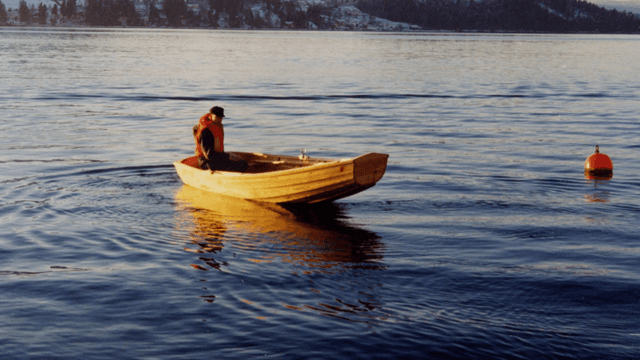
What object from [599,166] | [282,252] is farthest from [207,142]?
[599,166]

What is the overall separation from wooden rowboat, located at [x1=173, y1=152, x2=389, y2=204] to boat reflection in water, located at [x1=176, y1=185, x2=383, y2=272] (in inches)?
12.9

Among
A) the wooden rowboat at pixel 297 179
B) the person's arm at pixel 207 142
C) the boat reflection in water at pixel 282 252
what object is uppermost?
the person's arm at pixel 207 142

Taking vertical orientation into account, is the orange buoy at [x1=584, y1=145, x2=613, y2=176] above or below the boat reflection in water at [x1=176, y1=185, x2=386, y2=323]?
above

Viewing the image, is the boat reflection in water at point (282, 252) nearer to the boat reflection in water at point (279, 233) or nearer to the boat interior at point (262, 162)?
the boat reflection in water at point (279, 233)

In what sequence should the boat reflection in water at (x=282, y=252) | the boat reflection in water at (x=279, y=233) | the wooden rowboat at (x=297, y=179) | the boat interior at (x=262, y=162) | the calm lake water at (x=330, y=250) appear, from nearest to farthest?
Result: 1. the calm lake water at (x=330, y=250)
2. the boat reflection in water at (x=282, y=252)
3. the boat reflection in water at (x=279, y=233)
4. the wooden rowboat at (x=297, y=179)
5. the boat interior at (x=262, y=162)

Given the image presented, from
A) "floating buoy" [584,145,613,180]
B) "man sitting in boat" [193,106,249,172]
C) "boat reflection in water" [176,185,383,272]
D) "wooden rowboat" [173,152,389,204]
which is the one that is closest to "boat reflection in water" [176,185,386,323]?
"boat reflection in water" [176,185,383,272]

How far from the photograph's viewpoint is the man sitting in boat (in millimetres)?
16500

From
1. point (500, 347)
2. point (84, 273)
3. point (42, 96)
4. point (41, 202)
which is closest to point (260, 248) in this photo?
point (84, 273)

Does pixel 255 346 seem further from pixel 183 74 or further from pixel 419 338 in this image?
pixel 183 74

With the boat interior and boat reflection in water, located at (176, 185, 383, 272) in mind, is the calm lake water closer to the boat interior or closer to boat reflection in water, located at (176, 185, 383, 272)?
boat reflection in water, located at (176, 185, 383, 272)

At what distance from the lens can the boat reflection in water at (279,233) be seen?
1222 cm

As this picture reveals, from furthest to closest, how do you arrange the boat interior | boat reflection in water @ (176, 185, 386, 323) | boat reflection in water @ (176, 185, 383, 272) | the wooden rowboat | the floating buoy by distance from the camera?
the floating buoy → the boat interior → the wooden rowboat → boat reflection in water @ (176, 185, 383, 272) → boat reflection in water @ (176, 185, 386, 323)

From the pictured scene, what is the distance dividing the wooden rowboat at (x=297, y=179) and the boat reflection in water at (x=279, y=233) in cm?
33

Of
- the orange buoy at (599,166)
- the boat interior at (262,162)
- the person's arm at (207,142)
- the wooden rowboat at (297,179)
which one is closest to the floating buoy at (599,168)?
the orange buoy at (599,166)
